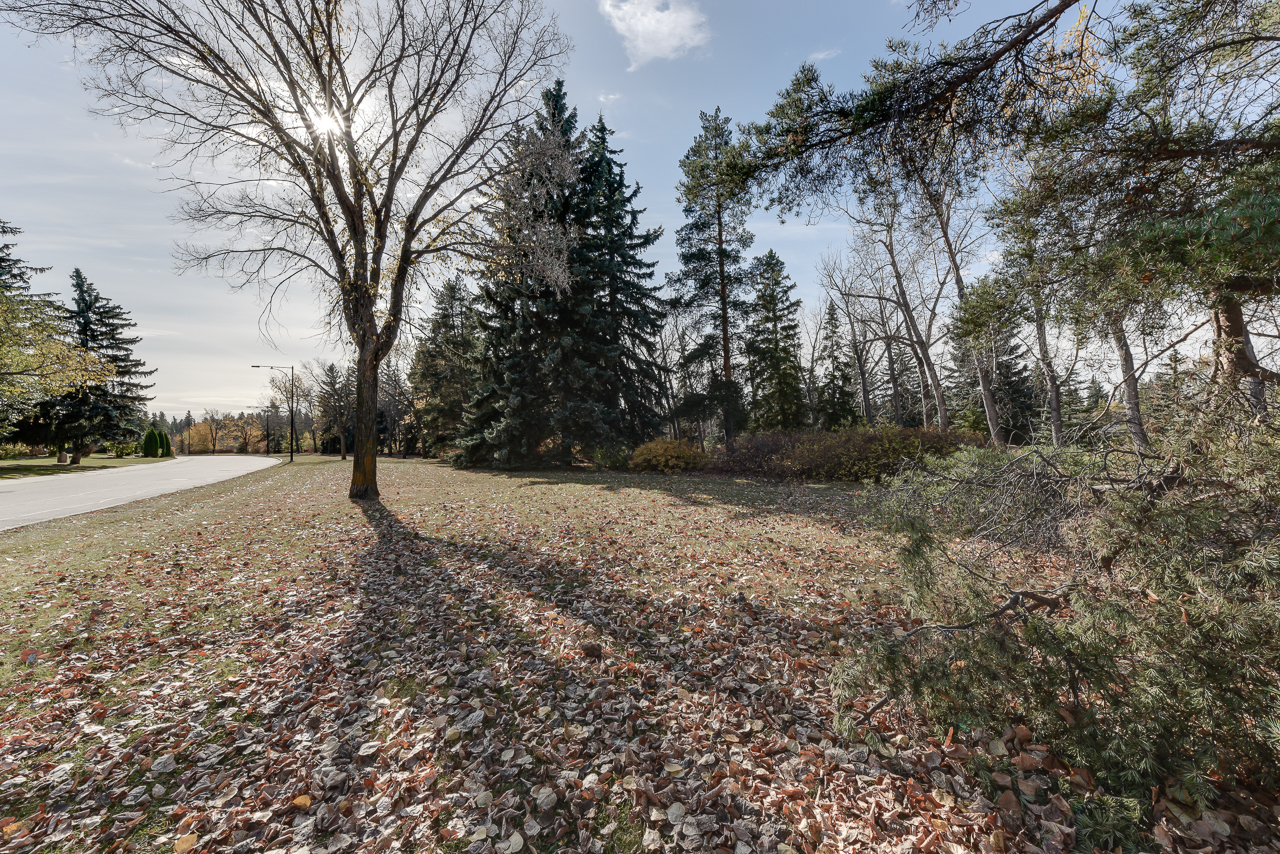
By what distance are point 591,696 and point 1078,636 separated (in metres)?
2.96

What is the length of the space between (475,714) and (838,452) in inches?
480

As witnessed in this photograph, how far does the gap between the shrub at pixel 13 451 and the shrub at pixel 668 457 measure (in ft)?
119

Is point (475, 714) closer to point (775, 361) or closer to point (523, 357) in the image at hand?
point (523, 357)

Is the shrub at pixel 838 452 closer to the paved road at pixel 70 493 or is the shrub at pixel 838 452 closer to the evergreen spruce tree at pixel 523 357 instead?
the evergreen spruce tree at pixel 523 357

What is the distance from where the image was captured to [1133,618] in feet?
7.02

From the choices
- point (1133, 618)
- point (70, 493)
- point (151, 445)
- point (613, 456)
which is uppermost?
point (151, 445)

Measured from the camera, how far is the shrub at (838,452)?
41.1 ft

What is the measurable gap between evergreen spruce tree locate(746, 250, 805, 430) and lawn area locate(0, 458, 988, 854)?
56.6 feet

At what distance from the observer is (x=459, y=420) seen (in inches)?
1035

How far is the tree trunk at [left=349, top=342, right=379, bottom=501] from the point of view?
9.79 meters

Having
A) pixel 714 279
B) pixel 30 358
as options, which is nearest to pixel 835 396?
pixel 714 279

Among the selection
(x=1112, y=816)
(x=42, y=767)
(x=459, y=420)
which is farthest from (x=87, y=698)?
(x=459, y=420)

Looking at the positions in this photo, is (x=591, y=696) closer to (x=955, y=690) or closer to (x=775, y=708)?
(x=775, y=708)

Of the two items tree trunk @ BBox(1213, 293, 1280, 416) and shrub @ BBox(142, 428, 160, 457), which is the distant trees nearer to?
shrub @ BBox(142, 428, 160, 457)
